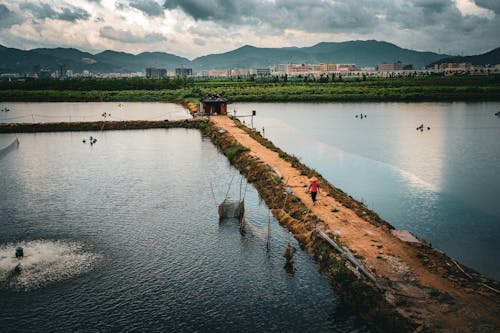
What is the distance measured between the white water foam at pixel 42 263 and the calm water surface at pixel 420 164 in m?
12.4

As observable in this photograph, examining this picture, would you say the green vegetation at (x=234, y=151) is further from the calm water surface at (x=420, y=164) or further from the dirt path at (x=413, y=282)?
the dirt path at (x=413, y=282)

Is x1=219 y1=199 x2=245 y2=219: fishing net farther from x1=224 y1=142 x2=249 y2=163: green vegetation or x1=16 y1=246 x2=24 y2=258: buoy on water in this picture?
x1=224 y1=142 x2=249 y2=163: green vegetation

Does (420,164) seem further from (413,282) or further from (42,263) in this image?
(42,263)

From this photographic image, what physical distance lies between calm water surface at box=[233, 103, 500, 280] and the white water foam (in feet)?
40.6

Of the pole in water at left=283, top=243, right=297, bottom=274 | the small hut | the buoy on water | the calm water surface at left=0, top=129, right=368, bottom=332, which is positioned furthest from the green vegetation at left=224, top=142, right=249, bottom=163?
the small hut

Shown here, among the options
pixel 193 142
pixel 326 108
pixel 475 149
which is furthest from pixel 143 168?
pixel 326 108

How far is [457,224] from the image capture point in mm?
17812

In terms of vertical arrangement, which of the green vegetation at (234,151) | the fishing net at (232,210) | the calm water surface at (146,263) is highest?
the green vegetation at (234,151)

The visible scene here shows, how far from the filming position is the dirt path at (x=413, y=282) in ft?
32.2

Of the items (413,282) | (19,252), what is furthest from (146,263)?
(413,282)

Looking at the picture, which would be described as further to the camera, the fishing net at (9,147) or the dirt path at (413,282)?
the fishing net at (9,147)

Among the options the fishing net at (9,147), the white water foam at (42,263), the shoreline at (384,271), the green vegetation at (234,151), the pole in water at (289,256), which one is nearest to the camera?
the shoreline at (384,271)

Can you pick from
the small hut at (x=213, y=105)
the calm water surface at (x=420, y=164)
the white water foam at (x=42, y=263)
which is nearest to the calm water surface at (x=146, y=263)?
the white water foam at (x=42, y=263)

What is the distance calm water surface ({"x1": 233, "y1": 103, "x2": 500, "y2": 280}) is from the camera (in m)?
17.2
